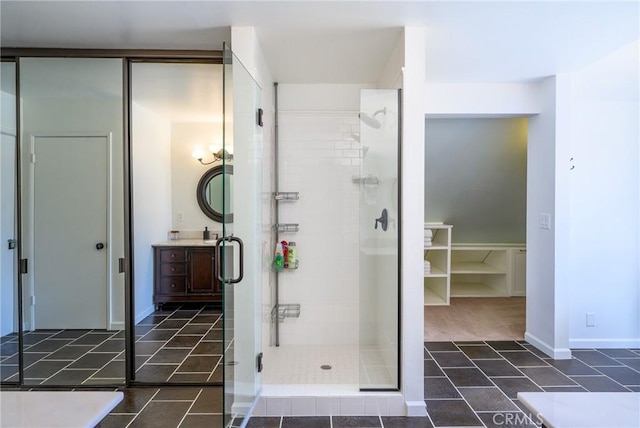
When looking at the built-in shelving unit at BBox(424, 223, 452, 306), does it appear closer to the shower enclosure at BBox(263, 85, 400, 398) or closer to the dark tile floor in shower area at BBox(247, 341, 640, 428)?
the dark tile floor in shower area at BBox(247, 341, 640, 428)

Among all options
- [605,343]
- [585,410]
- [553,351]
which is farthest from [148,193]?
[605,343]

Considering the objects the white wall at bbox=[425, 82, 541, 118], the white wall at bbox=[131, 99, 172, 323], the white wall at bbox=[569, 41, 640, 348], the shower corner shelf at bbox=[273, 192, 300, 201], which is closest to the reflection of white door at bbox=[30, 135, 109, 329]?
the white wall at bbox=[131, 99, 172, 323]

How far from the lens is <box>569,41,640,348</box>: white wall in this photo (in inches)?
127

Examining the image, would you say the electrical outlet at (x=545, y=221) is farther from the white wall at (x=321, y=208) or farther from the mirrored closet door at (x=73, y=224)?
the mirrored closet door at (x=73, y=224)

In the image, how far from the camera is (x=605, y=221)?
3246mm

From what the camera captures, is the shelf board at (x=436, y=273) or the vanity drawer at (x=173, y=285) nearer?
the vanity drawer at (x=173, y=285)

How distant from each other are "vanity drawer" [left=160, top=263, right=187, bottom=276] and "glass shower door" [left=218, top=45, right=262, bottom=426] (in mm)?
2355

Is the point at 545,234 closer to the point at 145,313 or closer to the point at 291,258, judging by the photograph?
the point at 291,258

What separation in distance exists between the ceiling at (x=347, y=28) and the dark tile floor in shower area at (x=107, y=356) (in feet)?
7.92

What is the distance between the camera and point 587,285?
3252 millimetres

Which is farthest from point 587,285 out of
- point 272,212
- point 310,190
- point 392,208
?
point 272,212

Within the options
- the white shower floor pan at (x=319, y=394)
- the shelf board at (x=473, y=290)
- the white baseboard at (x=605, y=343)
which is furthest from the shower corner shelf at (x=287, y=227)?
the shelf board at (x=473, y=290)

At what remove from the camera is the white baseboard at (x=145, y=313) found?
3.85 metres

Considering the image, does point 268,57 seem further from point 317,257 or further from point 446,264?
point 446,264
